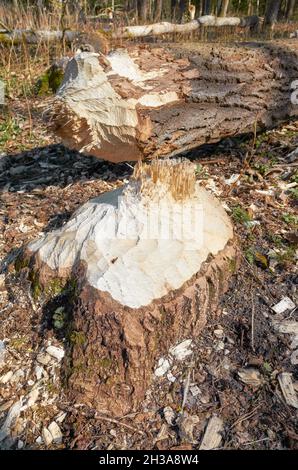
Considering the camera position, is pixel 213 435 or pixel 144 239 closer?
pixel 213 435

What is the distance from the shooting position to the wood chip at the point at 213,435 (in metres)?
1.45

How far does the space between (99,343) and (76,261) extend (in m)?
0.44

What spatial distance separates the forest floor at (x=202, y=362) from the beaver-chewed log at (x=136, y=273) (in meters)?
0.09

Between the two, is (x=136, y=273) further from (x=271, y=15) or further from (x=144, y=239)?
(x=271, y=15)

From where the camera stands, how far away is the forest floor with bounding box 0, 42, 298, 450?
58.7 inches

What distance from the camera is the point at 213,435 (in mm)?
1474

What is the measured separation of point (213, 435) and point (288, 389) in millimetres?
398

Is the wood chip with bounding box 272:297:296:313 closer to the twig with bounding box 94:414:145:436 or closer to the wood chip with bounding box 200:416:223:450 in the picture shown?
the wood chip with bounding box 200:416:223:450

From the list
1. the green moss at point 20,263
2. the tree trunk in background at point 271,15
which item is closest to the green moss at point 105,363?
the green moss at point 20,263

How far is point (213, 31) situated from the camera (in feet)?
32.9

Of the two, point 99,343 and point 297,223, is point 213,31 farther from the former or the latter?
point 99,343

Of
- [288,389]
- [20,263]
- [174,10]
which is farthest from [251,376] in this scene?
[174,10]

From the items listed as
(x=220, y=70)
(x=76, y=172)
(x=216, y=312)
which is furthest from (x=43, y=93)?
(x=216, y=312)
